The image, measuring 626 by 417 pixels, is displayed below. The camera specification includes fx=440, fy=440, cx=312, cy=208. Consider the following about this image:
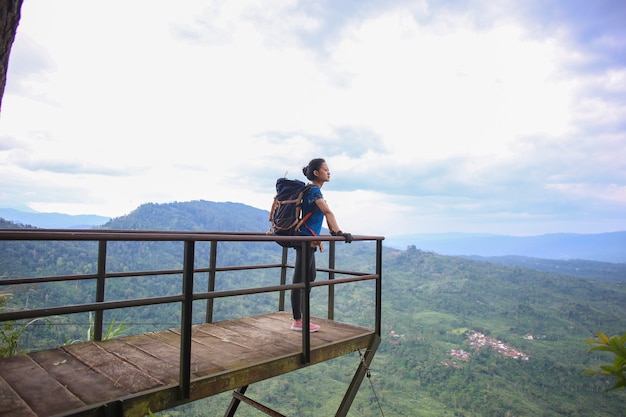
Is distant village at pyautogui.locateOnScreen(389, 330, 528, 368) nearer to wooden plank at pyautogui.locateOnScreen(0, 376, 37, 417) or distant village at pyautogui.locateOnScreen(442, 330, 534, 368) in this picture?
distant village at pyautogui.locateOnScreen(442, 330, 534, 368)

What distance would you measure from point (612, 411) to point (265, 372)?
58.2 metres

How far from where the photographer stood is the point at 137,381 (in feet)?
9.04

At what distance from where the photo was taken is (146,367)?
304 centimetres

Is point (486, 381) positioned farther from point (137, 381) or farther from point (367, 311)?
point (137, 381)

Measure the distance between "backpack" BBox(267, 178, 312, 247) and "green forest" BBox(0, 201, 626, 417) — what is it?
2097 centimetres

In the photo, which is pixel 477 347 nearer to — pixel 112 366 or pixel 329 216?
pixel 329 216

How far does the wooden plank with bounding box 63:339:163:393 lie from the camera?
106 inches

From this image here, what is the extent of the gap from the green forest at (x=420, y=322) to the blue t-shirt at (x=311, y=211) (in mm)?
21002

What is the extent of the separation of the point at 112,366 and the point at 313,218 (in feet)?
6.38

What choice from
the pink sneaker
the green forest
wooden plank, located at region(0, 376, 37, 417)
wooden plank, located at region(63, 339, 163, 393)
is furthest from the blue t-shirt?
the green forest

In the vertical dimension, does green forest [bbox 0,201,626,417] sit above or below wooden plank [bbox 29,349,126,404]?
below

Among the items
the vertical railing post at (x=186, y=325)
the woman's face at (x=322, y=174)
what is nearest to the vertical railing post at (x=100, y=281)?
the vertical railing post at (x=186, y=325)

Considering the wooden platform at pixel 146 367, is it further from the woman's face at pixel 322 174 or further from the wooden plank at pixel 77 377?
the woman's face at pixel 322 174

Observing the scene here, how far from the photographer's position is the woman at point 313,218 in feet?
12.4
